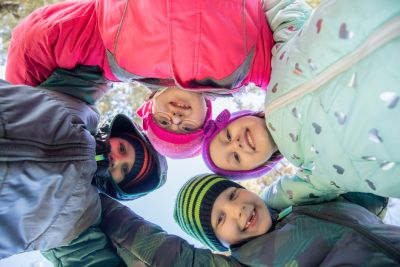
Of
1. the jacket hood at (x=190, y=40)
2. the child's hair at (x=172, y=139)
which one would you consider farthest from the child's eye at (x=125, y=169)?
the jacket hood at (x=190, y=40)

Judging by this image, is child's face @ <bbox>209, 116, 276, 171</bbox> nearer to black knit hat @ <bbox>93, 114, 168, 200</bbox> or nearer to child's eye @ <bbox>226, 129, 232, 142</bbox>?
child's eye @ <bbox>226, 129, 232, 142</bbox>

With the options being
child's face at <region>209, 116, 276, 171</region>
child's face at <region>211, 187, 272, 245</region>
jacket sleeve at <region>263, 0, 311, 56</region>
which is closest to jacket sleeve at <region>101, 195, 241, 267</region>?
child's face at <region>211, 187, 272, 245</region>

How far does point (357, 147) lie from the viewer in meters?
0.70

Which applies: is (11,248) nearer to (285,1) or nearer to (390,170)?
(390,170)

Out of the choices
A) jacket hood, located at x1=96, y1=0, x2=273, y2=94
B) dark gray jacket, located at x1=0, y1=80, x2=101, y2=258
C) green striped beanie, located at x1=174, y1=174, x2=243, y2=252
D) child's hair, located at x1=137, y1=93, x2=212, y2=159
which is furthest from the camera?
child's hair, located at x1=137, y1=93, x2=212, y2=159

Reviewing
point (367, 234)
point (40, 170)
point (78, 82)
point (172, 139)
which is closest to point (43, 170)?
point (40, 170)

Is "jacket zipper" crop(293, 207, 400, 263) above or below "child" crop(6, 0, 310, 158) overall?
below

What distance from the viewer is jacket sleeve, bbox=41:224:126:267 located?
38.5 inches

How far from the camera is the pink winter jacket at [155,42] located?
936 millimetres

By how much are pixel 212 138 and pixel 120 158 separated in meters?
0.33

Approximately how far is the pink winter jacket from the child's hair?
18 cm

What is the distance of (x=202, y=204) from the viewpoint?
118 cm

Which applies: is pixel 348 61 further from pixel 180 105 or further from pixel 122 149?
pixel 122 149

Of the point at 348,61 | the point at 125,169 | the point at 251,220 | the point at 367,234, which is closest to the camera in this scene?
the point at 348,61
